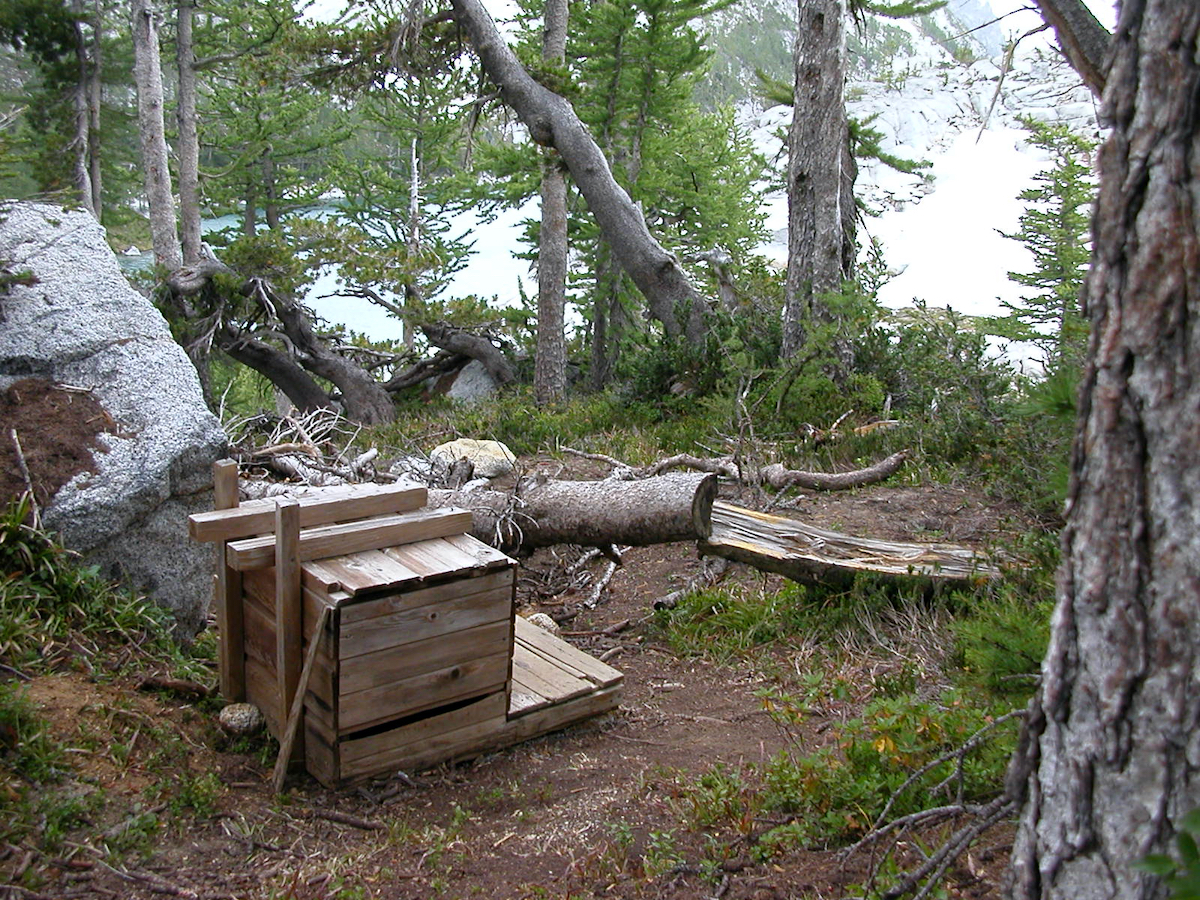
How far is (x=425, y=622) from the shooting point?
13.6 ft

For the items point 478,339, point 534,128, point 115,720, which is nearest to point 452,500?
point 115,720

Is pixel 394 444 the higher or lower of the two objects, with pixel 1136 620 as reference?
lower

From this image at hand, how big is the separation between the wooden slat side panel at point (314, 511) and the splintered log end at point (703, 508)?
1.79 meters

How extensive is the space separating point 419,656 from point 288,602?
1.98 ft

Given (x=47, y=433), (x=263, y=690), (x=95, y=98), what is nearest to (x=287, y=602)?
(x=263, y=690)

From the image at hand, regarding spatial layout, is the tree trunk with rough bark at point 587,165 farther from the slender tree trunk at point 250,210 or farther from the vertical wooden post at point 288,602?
the slender tree trunk at point 250,210

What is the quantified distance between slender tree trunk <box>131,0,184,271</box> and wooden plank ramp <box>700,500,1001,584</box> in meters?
13.6

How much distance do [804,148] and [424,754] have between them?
28.0 feet

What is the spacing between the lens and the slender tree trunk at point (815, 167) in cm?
1045

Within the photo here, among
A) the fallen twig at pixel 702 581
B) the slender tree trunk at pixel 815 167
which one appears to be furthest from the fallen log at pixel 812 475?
the slender tree trunk at pixel 815 167

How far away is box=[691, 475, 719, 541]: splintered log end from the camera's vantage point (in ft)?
18.9

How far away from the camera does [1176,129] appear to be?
1.56 m

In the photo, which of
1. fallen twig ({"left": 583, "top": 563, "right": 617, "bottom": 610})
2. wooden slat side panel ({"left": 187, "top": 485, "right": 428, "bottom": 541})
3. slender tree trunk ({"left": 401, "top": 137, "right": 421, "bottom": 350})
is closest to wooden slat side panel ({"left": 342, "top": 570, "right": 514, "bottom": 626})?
wooden slat side panel ({"left": 187, "top": 485, "right": 428, "bottom": 541})

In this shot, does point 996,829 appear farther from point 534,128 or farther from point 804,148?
point 534,128
